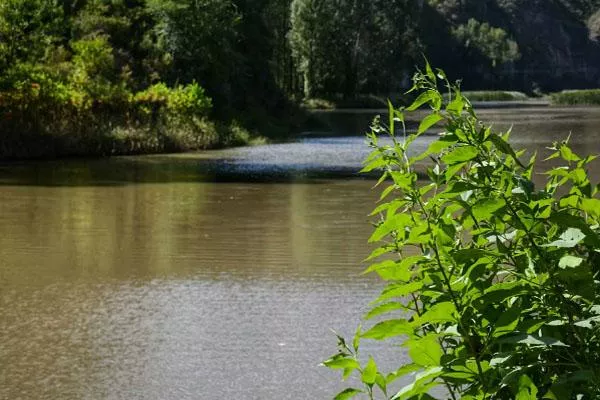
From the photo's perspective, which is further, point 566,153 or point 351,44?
point 351,44

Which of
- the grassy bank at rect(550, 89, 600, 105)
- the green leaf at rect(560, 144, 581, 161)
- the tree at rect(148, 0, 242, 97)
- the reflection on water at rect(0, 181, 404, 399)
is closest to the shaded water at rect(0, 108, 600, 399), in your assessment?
the reflection on water at rect(0, 181, 404, 399)

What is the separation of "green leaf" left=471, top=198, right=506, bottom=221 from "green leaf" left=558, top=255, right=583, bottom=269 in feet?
0.64

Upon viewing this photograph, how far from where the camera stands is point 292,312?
375 inches

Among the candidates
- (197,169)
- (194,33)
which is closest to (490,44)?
(194,33)

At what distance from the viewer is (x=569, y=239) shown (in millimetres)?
2998

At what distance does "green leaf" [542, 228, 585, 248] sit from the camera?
295cm

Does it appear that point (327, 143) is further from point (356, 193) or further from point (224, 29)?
point (356, 193)

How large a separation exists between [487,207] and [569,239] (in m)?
0.21

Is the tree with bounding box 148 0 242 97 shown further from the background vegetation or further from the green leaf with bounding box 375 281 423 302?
the green leaf with bounding box 375 281 423 302

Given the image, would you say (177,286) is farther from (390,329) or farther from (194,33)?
(194,33)

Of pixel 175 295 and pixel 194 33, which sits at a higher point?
pixel 194 33

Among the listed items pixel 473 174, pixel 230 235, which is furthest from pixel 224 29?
pixel 473 174

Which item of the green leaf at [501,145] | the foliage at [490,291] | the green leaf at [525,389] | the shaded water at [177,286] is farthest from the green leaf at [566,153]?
the shaded water at [177,286]

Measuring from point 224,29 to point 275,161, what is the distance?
43.4 ft
